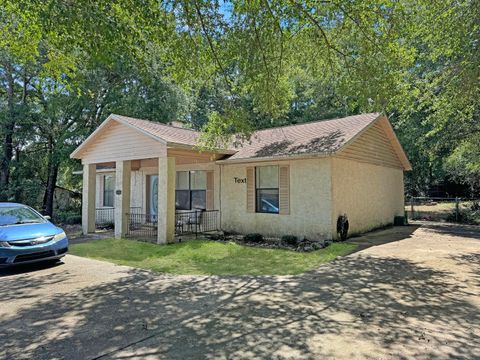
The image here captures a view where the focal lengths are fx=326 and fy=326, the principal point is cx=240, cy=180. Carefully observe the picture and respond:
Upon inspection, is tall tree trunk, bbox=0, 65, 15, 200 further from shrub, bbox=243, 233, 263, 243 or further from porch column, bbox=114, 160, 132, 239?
shrub, bbox=243, 233, 263, 243

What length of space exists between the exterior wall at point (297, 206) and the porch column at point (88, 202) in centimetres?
576

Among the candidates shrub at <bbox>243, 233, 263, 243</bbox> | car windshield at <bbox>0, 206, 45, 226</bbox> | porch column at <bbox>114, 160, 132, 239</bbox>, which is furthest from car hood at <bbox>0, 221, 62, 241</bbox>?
shrub at <bbox>243, 233, 263, 243</bbox>

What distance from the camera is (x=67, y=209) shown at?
72.5ft

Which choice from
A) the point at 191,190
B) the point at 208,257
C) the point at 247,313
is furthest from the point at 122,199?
the point at 247,313

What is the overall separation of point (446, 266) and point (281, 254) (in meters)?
3.83

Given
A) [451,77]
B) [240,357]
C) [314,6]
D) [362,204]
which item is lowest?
[240,357]

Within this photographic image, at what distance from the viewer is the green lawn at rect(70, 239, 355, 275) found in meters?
7.36

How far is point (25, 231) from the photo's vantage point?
7.31 m

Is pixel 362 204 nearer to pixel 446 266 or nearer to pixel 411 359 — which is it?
pixel 446 266

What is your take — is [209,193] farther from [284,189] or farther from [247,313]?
[247,313]

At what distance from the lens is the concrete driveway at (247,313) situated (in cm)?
363

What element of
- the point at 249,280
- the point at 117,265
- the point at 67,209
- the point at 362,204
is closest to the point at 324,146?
the point at 362,204

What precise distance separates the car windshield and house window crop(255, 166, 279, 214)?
6.83 metres

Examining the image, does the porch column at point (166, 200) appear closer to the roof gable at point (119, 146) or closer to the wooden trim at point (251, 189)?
the roof gable at point (119, 146)
